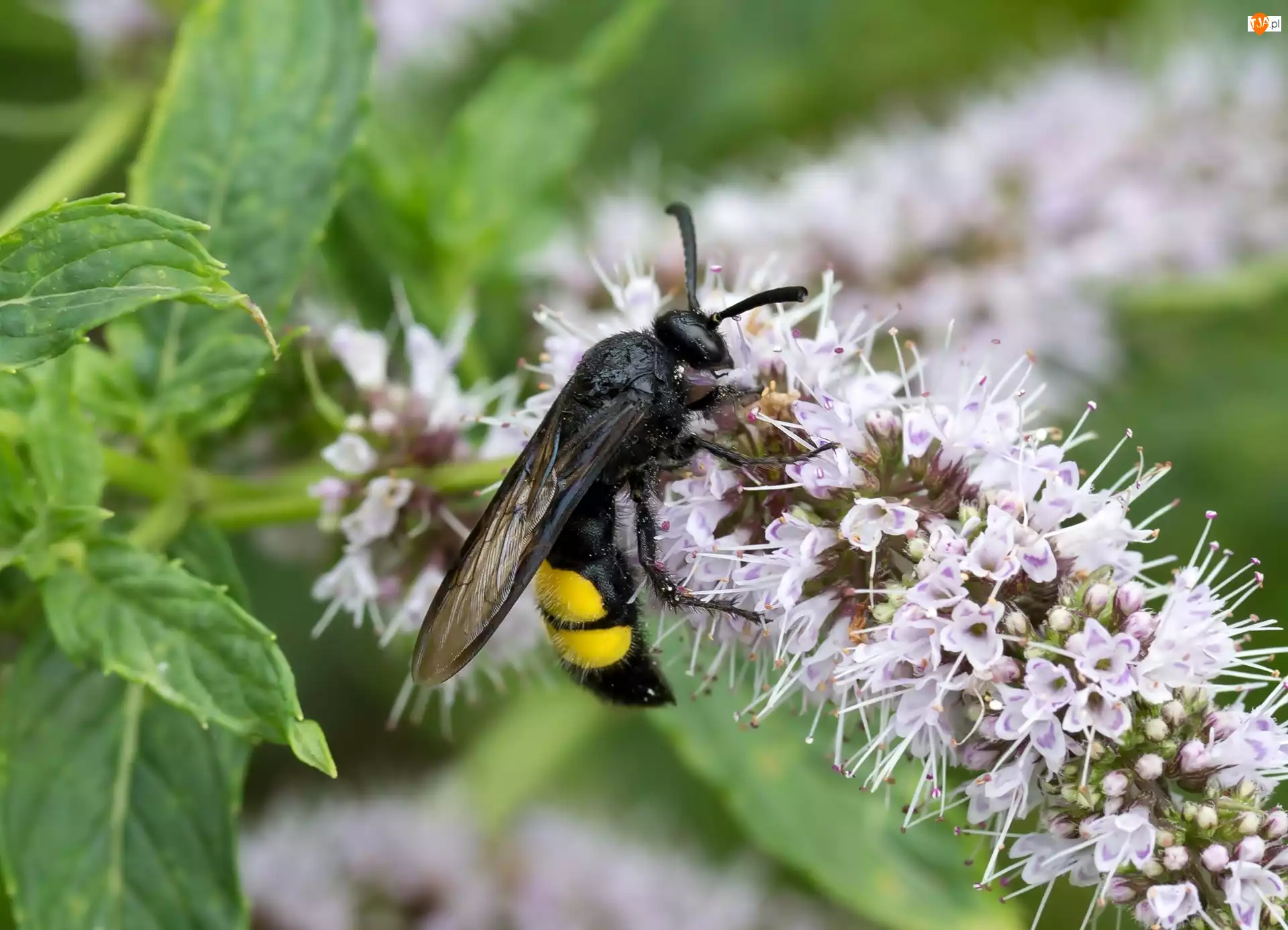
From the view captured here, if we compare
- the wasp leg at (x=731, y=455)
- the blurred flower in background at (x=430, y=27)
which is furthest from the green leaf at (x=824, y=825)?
the blurred flower in background at (x=430, y=27)

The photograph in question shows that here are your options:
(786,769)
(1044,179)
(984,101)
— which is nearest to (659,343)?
(786,769)

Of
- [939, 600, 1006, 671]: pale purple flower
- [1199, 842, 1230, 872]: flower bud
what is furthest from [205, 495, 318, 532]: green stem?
[1199, 842, 1230, 872]: flower bud

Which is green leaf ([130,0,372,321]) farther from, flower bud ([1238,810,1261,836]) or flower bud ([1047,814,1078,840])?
flower bud ([1238,810,1261,836])

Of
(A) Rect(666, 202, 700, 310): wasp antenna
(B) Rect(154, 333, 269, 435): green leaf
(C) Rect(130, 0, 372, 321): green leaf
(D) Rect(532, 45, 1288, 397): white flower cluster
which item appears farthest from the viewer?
(D) Rect(532, 45, 1288, 397): white flower cluster

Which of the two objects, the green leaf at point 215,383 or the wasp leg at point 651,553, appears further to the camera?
the green leaf at point 215,383

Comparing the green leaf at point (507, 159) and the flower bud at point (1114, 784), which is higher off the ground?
the green leaf at point (507, 159)

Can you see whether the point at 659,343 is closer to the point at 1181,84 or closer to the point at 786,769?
the point at 786,769

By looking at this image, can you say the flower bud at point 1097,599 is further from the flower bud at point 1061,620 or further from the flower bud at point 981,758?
the flower bud at point 981,758
